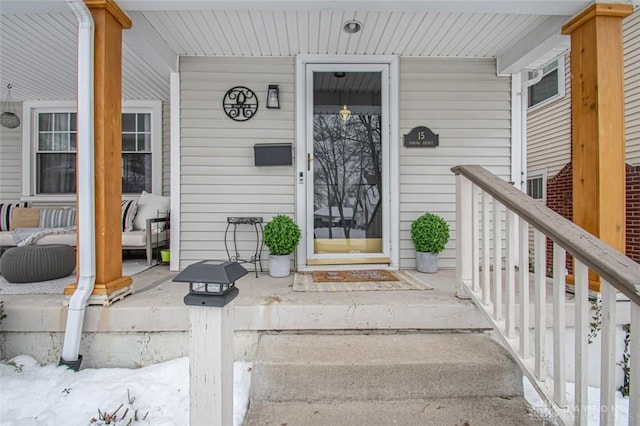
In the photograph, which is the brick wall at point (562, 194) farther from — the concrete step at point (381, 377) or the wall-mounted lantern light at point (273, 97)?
the wall-mounted lantern light at point (273, 97)

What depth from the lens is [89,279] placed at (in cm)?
216

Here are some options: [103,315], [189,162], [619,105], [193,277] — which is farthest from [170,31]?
[619,105]

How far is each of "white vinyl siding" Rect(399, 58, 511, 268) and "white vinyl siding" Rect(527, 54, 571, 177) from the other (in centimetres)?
409

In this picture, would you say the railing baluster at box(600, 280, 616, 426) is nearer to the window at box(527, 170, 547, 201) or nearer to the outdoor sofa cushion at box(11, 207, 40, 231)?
the outdoor sofa cushion at box(11, 207, 40, 231)

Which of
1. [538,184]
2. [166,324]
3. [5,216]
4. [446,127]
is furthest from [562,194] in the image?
[5,216]

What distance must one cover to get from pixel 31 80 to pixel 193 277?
4.96 m

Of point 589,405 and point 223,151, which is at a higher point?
point 223,151

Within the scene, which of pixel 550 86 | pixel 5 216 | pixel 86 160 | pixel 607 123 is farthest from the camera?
pixel 550 86

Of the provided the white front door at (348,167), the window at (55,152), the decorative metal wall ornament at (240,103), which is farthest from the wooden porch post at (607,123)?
the window at (55,152)

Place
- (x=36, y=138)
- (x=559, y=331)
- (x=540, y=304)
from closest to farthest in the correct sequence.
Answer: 1. (x=559, y=331)
2. (x=540, y=304)
3. (x=36, y=138)

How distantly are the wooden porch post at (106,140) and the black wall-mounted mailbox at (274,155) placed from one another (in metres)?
1.34

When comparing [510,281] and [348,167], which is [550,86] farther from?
[510,281]

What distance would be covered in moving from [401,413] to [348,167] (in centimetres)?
241

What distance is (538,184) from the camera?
7391 mm
